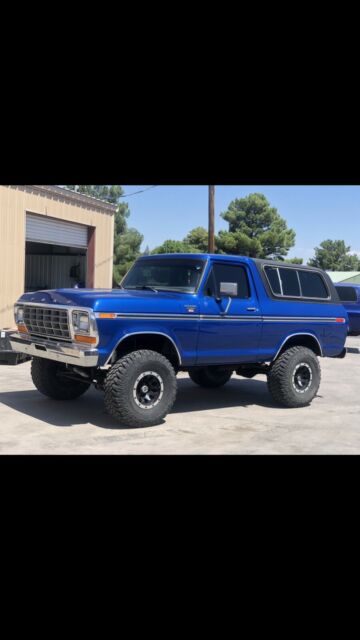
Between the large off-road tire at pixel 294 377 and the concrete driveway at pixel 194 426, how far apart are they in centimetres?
17

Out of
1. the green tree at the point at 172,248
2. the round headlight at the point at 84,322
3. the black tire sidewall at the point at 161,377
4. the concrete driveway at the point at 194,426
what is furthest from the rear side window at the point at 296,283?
the green tree at the point at 172,248

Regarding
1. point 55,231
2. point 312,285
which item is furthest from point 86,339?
point 55,231

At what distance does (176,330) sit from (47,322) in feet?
5.03

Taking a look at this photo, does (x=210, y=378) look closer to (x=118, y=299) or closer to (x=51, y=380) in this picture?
(x=51, y=380)

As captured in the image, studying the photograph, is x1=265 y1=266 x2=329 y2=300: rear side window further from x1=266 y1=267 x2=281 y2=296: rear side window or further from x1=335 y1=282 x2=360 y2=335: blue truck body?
x1=335 y1=282 x2=360 y2=335: blue truck body

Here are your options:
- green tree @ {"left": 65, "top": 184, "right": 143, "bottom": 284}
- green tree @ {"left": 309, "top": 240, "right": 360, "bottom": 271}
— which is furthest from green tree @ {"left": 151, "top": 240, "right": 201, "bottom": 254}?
green tree @ {"left": 309, "top": 240, "right": 360, "bottom": 271}

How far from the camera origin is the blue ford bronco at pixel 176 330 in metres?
7.18

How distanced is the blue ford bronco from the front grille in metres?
0.01

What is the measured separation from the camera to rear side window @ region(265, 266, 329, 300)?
915 cm

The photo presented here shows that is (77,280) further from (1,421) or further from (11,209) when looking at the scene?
(1,421)

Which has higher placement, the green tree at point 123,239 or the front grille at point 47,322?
the green tree at point 123,239

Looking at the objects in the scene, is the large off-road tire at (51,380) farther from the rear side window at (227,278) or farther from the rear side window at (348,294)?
the rear side window at (348,294)

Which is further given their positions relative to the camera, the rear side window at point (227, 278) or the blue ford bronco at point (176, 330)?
the rear side window at point (227, 278)
